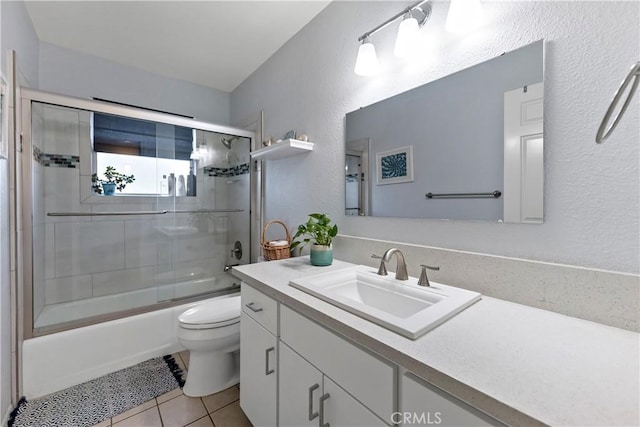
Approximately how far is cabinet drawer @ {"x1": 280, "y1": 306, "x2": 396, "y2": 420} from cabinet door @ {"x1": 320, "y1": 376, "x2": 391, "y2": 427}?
2 centimetres

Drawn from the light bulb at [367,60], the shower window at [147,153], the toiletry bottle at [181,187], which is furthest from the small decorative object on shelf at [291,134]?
the toiletry bottle at [181,187]

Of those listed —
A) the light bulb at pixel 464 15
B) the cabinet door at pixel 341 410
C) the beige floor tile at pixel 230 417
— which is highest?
the light bulb at pixel 464 15

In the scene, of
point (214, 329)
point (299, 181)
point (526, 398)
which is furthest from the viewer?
point (299, 181)

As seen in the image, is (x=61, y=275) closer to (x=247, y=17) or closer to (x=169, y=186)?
(x=169, y=186)

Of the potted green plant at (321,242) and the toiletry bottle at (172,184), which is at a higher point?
the toiletry bottle at (172,184)

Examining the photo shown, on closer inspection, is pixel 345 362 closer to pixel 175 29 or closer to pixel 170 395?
pixel 170 395

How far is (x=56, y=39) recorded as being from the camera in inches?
79.7

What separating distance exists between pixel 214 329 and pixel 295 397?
78 cm

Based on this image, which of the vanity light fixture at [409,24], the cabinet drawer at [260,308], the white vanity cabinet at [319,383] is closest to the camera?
the white vanity cabinet at [319,383]

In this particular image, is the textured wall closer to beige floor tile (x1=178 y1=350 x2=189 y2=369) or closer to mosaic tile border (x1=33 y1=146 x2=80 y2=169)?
beige floor tile (x1=178 y1=350 x2=189 y2=369)

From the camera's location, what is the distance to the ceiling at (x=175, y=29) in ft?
5.53

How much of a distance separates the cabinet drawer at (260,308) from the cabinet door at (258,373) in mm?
27

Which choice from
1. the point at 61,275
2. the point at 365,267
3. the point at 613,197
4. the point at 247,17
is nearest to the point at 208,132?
the point at 247,17

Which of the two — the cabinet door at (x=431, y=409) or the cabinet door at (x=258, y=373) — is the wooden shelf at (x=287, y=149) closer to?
the cabinet door at (x=258, y=373)
